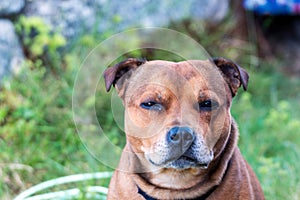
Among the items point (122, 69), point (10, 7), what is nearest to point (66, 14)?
point (10, 7)

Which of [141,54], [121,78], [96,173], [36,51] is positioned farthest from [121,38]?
[121,78]

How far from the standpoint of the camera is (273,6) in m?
6.59

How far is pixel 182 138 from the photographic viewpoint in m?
2.35

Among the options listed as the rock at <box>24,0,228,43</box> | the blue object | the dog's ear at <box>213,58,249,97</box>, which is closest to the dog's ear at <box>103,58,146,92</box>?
the dog's ear at <box>213,58,249,97</box>

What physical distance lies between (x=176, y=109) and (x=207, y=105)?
136 millimetres

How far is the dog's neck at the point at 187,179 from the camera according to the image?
8.34 feet

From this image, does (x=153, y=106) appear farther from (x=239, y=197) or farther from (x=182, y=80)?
(x=239, y=197)

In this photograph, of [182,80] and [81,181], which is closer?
[182,80]

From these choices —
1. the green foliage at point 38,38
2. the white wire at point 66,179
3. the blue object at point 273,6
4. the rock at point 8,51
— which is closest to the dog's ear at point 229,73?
the white wire at point 66,179

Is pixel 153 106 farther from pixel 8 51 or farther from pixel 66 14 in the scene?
pixel 66 14

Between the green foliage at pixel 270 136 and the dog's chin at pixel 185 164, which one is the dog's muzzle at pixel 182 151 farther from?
the green foliage at pixel 270 136

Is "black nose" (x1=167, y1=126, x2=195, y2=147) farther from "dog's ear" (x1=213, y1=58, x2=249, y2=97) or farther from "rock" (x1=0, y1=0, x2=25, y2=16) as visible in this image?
"rock" (x1=0, y1=0, x2=25, y2=16)

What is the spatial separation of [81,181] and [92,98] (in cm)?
71

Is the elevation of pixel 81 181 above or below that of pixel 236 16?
below
